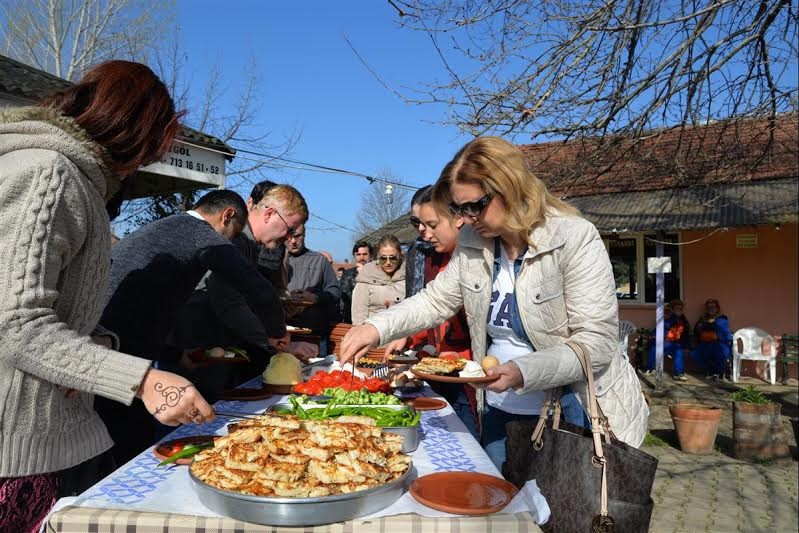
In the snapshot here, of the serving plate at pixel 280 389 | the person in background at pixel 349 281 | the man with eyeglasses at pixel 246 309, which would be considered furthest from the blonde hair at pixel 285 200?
the person in background at pixel 349 281

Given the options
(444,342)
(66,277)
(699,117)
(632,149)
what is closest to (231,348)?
(444,342)

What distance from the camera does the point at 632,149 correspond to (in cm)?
485

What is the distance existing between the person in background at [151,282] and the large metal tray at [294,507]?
121cm

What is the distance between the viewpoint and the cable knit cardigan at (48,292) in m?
1.31

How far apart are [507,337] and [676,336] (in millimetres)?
10554

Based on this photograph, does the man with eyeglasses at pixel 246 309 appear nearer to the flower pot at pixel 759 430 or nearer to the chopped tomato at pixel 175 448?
the chopped tomato at pixel 175 448

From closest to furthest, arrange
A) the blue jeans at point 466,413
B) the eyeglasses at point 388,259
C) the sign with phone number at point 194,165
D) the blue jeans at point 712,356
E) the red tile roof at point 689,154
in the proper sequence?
the blue jeans at point 466,413 < the red tile roof at point 689,154 < the eyeglasses at point 388,259 < the sign with phone number at point 194,165 < the blue jeans at point 712,356

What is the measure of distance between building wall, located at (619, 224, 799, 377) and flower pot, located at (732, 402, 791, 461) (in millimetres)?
5889

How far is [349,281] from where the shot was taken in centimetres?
763

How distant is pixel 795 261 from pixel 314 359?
1097 centimetres

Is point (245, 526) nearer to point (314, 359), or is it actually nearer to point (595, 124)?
point (314, 359)

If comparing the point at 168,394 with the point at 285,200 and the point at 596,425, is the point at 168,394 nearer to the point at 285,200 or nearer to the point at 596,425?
the point at 596,425

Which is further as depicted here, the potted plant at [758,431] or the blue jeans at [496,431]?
the potted plant at [758,431]

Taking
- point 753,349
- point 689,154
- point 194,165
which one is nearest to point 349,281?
point 194,165
